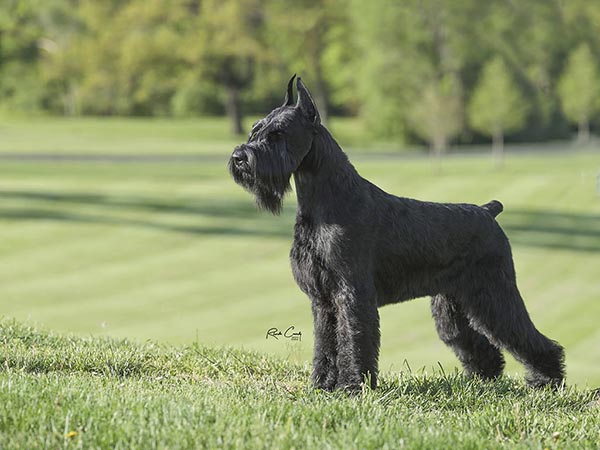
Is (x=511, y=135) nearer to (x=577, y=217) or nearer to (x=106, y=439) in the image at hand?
(x=577, y=217)

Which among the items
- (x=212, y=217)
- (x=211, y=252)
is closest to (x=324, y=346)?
(x=211, y=252)

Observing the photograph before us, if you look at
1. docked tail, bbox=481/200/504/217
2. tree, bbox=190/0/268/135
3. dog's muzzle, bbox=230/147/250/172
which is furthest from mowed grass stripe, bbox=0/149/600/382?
tree, bbox=190/0/268/135

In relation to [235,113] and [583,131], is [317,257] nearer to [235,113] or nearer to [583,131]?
[235,113]

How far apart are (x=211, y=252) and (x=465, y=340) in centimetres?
1692

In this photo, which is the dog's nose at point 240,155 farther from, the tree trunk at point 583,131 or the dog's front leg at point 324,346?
the tree trunk at point 583,131

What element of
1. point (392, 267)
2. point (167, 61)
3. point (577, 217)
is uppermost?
point (167, 61)

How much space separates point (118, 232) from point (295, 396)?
19.8m

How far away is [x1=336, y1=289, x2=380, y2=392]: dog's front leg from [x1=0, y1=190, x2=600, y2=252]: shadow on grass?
19989mm

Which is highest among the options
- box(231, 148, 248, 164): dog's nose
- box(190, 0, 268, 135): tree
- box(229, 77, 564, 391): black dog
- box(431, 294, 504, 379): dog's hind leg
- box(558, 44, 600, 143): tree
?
box(190, 0, 268, 135): tree

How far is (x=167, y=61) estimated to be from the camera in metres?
55.2

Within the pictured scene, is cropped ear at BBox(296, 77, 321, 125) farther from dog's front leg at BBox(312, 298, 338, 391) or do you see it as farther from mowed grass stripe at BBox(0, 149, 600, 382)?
mowed grass stripe at BBox(0, 149, 600, 382)

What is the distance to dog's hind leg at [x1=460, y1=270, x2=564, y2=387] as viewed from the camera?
5785 mm

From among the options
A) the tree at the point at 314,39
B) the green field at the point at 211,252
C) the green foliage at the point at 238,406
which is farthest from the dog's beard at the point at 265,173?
the tree at the point at 314,39

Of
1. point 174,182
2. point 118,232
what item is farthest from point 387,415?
point 174,182
